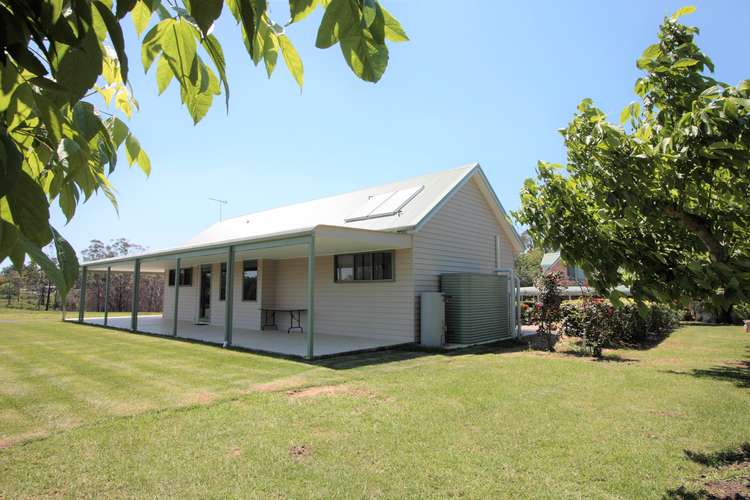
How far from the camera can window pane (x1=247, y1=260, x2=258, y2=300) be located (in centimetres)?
1753

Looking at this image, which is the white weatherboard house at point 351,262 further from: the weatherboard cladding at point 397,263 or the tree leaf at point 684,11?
the tree leaf at point 684,11

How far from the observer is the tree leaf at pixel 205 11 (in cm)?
76

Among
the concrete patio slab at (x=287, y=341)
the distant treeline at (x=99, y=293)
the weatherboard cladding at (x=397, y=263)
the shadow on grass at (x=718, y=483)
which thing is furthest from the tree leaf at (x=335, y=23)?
Answer: the distant treeline at (x=99, y=293)

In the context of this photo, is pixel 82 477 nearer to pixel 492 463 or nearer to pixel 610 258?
pixel 492 463

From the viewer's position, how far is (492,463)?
13.8ft

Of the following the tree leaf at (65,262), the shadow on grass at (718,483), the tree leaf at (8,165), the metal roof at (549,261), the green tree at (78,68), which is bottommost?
the shadow on grass at (718,483)

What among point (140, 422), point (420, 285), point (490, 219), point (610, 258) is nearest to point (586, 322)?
point (420, 285)

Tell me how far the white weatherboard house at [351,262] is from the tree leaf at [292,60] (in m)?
8.48

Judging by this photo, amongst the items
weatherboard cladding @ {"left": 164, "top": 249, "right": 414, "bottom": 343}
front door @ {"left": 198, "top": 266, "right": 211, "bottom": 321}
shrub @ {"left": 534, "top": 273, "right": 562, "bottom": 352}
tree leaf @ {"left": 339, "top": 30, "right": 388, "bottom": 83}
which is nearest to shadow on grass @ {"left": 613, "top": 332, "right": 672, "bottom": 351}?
shrub @ {"left": 534, "top": 273, "right": 562, "bottom": 352}

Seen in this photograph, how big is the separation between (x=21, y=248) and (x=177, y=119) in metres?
0.93

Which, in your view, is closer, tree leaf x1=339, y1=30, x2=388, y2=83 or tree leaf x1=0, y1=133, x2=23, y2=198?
tree leaf x1=0, y1=133, x2=23, y2=198

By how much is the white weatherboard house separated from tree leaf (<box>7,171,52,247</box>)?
9130 millimetres

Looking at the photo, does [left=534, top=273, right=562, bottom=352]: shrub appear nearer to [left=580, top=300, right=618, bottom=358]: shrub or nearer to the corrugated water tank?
[left=580, top=300, right=618, bottom=358]: shrub

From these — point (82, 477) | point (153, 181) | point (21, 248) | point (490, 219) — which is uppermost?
point (490, 219)
